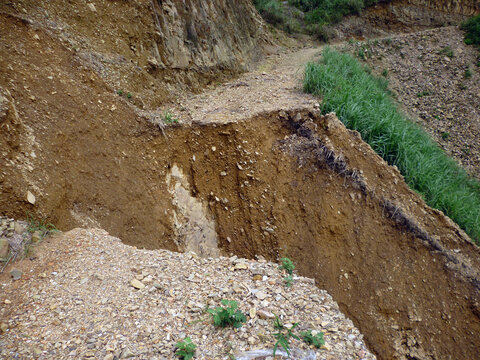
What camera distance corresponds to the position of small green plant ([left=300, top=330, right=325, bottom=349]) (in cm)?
186

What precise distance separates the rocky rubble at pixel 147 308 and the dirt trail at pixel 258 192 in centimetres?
73

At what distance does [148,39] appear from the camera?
4.67 metres

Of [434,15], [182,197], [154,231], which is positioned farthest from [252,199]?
[434,15]

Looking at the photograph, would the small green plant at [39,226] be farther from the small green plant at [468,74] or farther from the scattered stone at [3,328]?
the small green plant at [468,74]

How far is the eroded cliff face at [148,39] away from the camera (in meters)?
3.71

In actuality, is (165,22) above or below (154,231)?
above

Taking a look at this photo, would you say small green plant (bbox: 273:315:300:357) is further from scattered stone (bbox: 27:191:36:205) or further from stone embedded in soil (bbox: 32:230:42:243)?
scattered stone (bbox: 27:191:36:205)

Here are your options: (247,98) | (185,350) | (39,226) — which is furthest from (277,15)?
(185,350)

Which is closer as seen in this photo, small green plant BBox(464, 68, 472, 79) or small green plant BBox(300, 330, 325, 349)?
small green plant BBox(300, 330, 325, 349)

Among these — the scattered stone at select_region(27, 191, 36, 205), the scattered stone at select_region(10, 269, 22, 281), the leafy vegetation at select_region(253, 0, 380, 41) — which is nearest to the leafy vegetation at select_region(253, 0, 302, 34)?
the leafy vegetation at select_region(253, 0, 380, 41)

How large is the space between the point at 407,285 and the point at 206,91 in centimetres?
436

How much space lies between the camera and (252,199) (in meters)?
4.18

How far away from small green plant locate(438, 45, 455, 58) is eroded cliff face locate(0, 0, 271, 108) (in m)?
6.59

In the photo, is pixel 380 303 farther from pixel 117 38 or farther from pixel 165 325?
pixel 117 38
